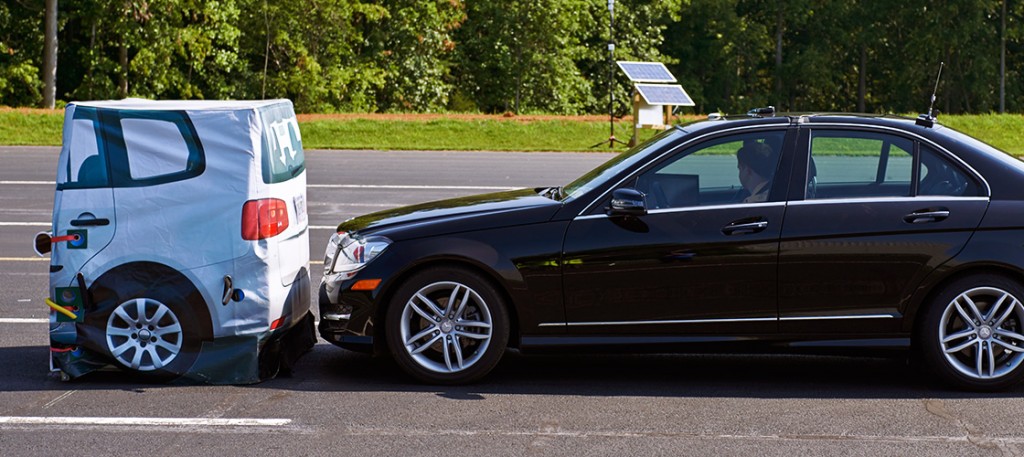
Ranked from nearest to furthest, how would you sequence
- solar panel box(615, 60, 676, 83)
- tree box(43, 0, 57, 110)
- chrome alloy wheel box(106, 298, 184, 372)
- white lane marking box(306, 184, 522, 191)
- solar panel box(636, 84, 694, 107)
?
chrome alloy wheel box(106, 298, 184, 372), white lane marking box(306, 184, 522, 191), solar panel box(636, 84, 694, 107), solar panel box(615, 60, 676, 83), tree box(43, 0, 57, 110)

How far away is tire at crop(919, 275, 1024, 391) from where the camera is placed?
264 inches

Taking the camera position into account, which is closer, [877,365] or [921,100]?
[877,365]

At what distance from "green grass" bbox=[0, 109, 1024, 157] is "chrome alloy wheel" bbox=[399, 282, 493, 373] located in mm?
23465

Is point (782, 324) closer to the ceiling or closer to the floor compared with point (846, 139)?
closer to the floor

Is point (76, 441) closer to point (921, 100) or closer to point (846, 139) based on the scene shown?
point (846, 139)

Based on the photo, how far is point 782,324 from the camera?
680 cm

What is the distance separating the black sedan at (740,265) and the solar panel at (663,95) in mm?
19994

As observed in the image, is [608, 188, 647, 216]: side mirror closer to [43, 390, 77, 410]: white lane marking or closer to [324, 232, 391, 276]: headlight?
[324, 232, 391, 276]: headlight

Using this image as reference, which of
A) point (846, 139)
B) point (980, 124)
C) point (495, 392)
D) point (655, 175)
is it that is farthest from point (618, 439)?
point (980, 124)

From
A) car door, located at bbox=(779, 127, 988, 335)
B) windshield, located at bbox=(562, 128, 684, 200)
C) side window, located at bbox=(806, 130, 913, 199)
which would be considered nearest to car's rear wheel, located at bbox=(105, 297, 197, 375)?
windshield, located at bbox=(562, 128, 684, 200)

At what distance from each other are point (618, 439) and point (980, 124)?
31834 millimetres

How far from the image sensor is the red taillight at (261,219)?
6.84 m

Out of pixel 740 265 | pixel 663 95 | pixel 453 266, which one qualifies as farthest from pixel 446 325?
pixel 663 95

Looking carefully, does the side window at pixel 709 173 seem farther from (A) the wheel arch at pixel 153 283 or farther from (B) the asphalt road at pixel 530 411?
(A) the wheel arch at pixel 153 283
